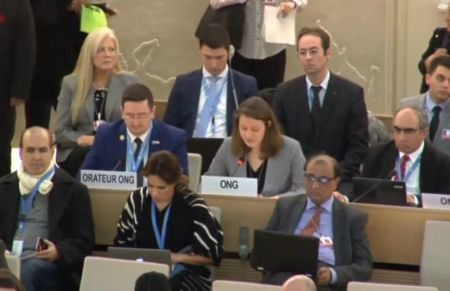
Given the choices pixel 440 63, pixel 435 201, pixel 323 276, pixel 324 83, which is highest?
pixel 440 63

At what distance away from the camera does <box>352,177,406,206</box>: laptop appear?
784 cm

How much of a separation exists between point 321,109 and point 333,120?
109mm

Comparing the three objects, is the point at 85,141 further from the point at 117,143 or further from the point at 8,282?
the point at 8,282

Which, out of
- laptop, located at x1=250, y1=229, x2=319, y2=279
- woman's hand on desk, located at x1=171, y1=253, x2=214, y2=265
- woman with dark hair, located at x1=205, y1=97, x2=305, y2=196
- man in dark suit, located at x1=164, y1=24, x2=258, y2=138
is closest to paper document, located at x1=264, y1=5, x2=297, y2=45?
man in dark suit, located at x1=164, y1=24, x2=258, y2=138

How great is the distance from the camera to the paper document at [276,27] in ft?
33.3

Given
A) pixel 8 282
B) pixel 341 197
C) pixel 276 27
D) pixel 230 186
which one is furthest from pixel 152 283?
pixel 276 27

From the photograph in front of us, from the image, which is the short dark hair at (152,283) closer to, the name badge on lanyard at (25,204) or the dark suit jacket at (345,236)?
the dark suit jacket at (345,236)

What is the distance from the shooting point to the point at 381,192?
7883mm

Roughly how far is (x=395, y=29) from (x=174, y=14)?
1913 mm

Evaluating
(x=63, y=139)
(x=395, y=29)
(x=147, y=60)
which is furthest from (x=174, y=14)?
(x=63, y=139)

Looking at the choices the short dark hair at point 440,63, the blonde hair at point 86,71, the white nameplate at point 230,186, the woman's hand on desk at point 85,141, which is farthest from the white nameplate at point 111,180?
the short dark hair at point 440,63

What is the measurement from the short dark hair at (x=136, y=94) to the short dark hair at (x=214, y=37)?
0.88 metres

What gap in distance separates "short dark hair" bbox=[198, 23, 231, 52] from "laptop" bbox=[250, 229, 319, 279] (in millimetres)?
2219

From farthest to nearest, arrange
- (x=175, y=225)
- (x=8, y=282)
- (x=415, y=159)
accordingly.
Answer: (x=415, y=159) < (x=175, y=225) < (x=8, y=282)
